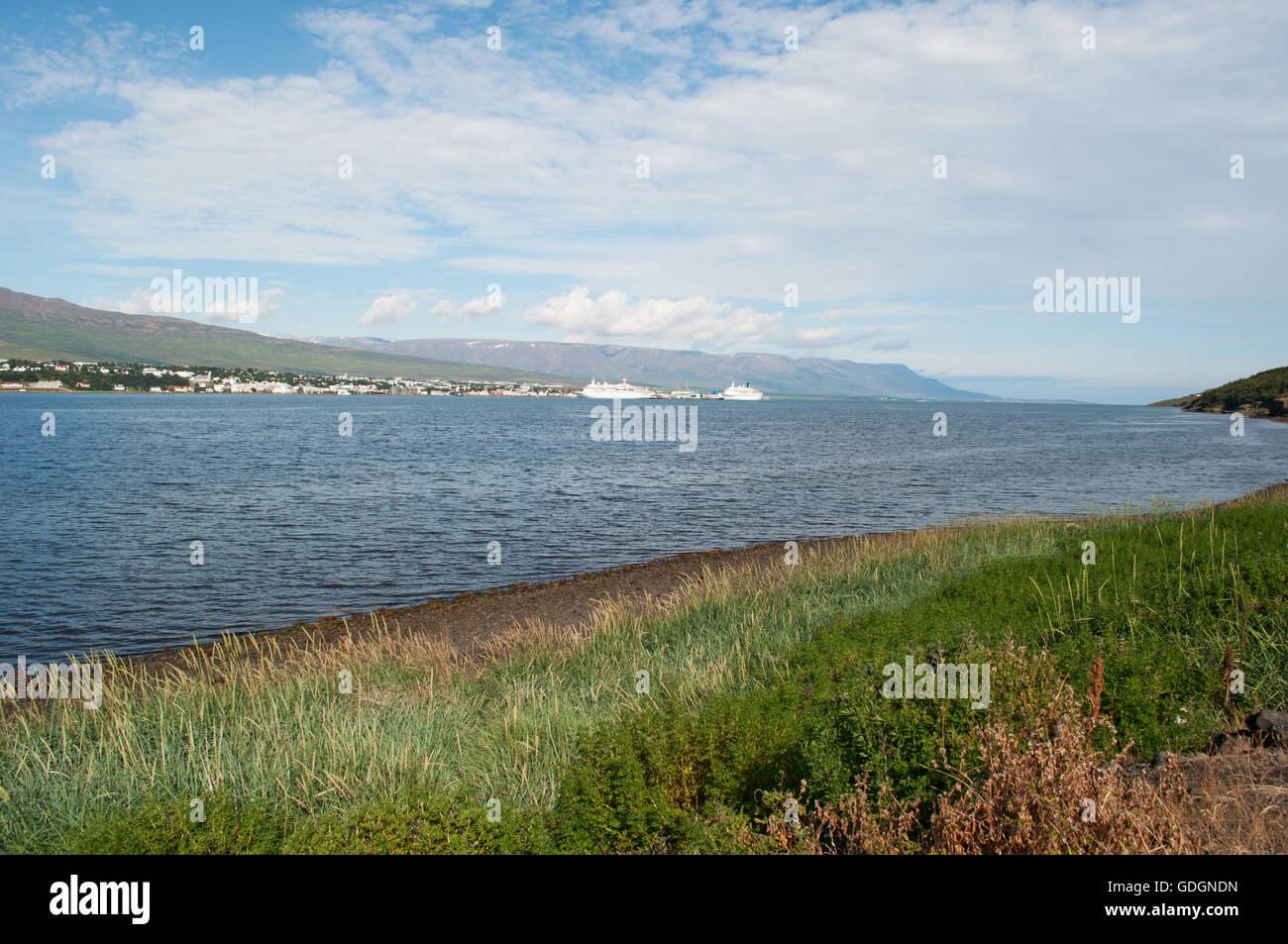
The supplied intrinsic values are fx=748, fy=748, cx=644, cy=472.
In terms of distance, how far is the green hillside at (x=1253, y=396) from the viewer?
11138 cm

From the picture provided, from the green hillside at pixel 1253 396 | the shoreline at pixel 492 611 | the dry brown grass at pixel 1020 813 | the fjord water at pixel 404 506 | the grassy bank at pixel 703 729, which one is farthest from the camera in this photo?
the green hillside at pixel 1253 396

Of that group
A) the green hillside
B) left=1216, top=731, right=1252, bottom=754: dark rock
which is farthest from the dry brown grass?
the green hillside

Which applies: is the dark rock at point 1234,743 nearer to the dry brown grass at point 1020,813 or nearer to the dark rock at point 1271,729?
the dark rock at point 1271,729

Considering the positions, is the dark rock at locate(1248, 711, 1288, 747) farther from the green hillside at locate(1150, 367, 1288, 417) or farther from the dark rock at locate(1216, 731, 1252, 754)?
the green hillside at locate(1150, 367, 1288, 417)

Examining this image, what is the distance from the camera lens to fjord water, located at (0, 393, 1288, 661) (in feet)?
64.2

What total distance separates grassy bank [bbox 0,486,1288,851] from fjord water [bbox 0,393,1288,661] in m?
7.70

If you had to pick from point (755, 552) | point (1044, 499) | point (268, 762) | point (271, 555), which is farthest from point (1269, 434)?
point (268, 762)

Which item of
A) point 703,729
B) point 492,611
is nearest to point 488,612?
point 492,611

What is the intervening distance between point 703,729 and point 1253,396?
5956 inches

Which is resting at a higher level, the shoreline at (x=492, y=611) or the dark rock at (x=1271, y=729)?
the dark rock at (x=1271, y=729)

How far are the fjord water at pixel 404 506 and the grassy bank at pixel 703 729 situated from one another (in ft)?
25.3

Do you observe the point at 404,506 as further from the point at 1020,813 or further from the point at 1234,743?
the point at 1020,813

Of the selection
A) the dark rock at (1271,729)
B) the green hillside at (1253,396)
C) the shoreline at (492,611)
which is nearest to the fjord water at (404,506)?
the shoreline at (492,611)
